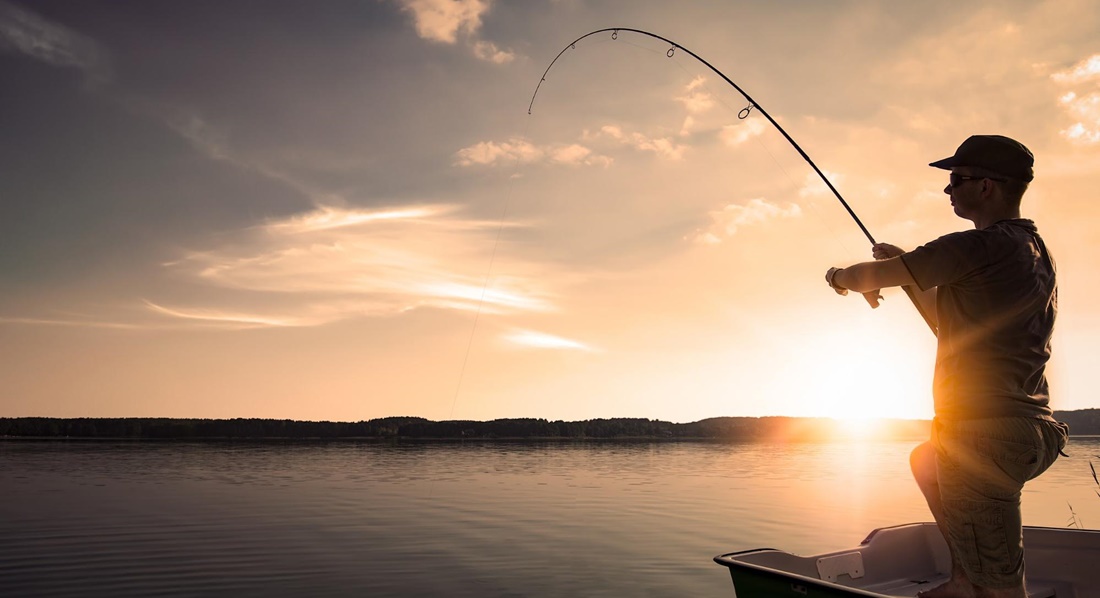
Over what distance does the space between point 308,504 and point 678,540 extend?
13616 mm

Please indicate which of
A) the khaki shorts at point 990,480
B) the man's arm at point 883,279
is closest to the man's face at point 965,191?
the man's arm at point 883,279

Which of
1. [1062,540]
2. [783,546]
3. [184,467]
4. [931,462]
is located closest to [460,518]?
[783,546]

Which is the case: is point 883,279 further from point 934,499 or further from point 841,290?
point 934,499

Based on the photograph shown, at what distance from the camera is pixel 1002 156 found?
4.02 m

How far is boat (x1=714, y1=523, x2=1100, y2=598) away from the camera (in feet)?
18.6

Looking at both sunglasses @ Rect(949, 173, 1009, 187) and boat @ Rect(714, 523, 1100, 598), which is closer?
sunglasses @ Rect(949, 173, 1009, 187)

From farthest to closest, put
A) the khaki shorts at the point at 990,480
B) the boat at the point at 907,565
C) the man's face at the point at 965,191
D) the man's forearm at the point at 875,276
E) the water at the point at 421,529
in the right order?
the water at the point at 421,529 < the boat at the point at 907,565 < the man's face at the point at 965,191 < the man's forearm at the point at 875,276 < the khaki shorts at the point at 990,480

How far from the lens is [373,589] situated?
11.9 meters

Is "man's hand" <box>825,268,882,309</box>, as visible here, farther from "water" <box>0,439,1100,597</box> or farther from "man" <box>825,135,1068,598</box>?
"water" <box>0,439,1100,597</box>

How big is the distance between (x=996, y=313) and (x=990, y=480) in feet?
2.83

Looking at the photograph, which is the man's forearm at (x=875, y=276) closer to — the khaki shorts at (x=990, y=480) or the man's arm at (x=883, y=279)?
the man's arm at (x=883, y=279)

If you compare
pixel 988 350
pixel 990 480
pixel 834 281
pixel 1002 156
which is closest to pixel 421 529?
pixel 834 281

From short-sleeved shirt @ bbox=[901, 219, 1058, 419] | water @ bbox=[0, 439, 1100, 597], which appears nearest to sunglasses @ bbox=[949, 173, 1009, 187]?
short-sleeved shirt @ bbox=[901, 219, 1058, 419]

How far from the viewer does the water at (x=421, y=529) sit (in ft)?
41.4
